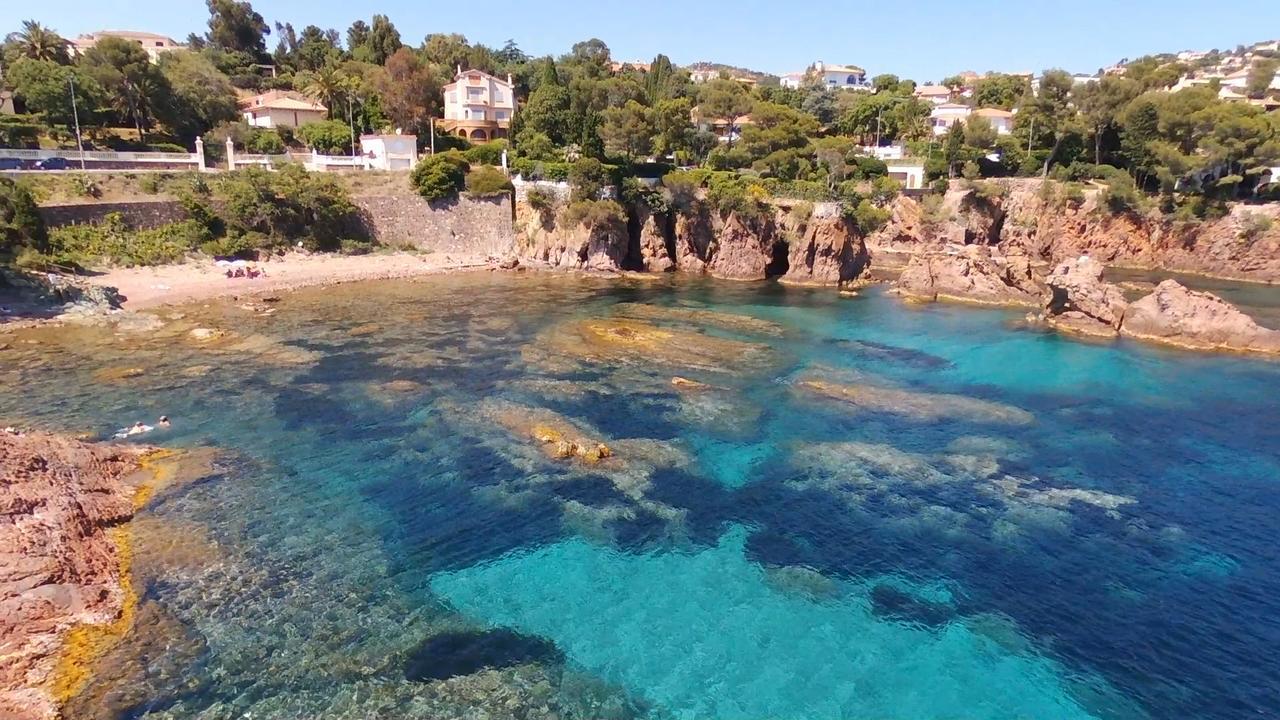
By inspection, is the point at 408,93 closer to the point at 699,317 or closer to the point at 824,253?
the point at 824,253

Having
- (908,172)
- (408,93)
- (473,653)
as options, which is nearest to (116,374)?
(473,653)

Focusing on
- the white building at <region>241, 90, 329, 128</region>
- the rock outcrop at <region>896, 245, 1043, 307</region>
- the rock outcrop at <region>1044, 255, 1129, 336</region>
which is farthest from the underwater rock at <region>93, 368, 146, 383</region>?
the white building at <region>241, 90, 329, 128</region>

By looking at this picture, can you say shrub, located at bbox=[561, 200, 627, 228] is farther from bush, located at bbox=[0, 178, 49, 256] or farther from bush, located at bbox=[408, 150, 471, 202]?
bush, located at bbox=[0, 178, 49, 256]

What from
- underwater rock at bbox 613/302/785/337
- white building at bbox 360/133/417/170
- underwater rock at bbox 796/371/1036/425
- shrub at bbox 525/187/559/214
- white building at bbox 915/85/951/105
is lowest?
underwater rock at bbox 796/371/1036/425

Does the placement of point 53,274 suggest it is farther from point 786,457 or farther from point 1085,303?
point 1085,303

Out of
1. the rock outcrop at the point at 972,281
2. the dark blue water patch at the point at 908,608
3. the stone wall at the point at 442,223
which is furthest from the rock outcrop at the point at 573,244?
the dark blue water patch at the point at 908,608

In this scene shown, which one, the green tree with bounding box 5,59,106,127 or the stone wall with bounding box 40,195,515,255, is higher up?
the green tree with bounding box 5,59,106,127
